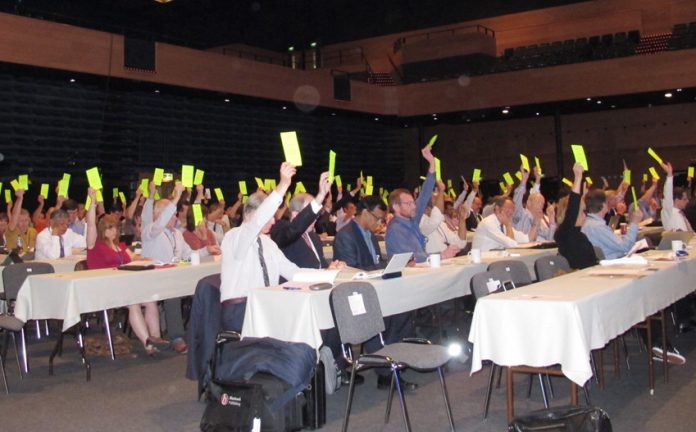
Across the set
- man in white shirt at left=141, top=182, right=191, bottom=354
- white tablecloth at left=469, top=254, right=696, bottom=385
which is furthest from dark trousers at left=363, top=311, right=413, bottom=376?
man in white shirt at left=141, top=182, right=191, bottom=354

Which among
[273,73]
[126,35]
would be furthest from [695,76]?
[126,35]

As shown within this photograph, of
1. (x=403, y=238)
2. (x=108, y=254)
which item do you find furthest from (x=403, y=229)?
(x=108, y=254)

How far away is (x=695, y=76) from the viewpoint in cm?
1598

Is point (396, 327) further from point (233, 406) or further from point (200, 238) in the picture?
point (200, 238)

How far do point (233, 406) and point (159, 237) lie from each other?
381 cm

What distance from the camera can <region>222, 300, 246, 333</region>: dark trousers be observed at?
4863mm

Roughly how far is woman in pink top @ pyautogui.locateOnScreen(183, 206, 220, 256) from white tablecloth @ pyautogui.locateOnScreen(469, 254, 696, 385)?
171 inches

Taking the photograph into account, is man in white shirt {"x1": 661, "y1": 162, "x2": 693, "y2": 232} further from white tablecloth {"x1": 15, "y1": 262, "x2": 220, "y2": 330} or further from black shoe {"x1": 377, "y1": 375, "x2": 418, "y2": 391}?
white tablecloth {"x1": 15, "y1": 262, "x2": 220, "y2": 330}

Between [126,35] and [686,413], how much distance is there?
12.4 m

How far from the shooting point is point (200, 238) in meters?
8.25

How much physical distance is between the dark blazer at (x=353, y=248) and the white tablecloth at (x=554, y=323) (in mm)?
1807

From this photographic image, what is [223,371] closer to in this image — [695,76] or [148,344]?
[148,344]

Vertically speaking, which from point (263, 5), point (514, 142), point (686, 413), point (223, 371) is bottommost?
point (686, 413)

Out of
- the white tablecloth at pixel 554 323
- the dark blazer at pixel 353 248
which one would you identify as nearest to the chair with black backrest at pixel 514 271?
the white tablecloth at pixel 554 323
